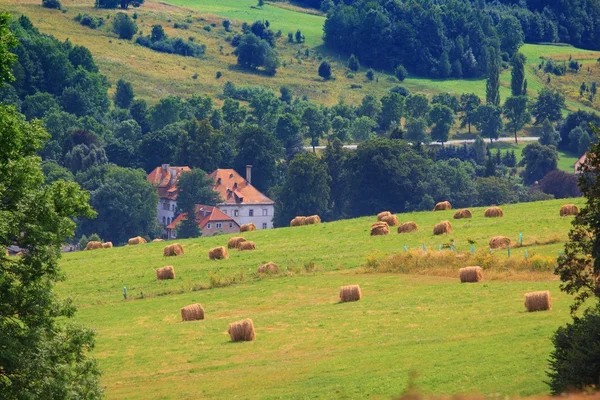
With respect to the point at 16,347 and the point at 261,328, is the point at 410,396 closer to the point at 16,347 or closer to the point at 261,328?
the point at 16,347

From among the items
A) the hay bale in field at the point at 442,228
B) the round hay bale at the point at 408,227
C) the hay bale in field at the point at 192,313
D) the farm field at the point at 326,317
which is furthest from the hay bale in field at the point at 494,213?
the hay bale in field at the point at 192,313

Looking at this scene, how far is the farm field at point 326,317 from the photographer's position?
54844 mm

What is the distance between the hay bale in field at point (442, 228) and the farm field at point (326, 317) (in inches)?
28.4

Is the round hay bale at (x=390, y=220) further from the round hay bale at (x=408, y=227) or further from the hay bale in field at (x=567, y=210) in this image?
the hay bale in field at (x=567, y=210)

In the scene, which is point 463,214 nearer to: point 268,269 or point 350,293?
point 268,269

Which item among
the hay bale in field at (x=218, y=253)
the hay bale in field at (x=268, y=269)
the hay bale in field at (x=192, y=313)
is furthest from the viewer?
the hay bale in field at (x=218, y=253)

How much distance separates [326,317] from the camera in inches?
2746

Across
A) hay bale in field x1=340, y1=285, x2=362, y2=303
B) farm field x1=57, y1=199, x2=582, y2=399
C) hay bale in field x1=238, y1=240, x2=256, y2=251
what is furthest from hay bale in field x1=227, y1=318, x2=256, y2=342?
hay bale in field x1=238, y1=240, x2=256, y2=251

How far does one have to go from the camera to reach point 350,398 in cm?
5172

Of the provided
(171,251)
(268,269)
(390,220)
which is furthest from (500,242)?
(171,251)

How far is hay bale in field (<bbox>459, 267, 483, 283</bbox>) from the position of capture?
7400 cm

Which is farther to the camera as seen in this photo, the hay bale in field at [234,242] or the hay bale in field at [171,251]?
the hay bale in field at [234,242]

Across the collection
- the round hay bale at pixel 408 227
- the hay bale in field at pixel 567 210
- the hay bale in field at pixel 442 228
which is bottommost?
the round hay bale at pixel 408 227

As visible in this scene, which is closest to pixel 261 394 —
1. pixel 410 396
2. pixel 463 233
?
pixel 410 396
